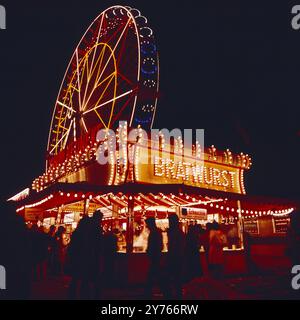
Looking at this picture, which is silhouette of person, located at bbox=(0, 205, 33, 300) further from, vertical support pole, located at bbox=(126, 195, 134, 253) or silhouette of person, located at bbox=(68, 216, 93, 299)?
vertical support pole, located at bbox=(126, 195, 134, 253)

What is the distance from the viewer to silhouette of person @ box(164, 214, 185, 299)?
6.52 metres

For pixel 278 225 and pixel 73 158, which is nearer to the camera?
pixel 73 158

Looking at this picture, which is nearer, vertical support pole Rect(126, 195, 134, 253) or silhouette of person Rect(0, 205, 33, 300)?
silhouette of person Rect(0, 205, 33, 300)

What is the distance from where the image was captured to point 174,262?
650 centimetres

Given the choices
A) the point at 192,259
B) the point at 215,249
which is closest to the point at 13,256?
the point at 192,259

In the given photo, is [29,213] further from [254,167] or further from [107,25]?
[254,167]

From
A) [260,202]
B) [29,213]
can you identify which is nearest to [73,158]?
[29,213]

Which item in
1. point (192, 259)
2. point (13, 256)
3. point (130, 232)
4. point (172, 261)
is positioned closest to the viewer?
point (13, 256)

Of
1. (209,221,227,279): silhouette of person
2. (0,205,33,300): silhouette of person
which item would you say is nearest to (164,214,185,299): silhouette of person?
(0,205,33,300): silhouette of person

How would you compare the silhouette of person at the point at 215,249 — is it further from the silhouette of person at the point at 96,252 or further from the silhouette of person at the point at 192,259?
the silhouette of person at the point at 96,252

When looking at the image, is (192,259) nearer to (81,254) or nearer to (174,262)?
(174,262)

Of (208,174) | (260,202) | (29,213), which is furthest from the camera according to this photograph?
(29,213)

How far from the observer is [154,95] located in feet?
50.3
